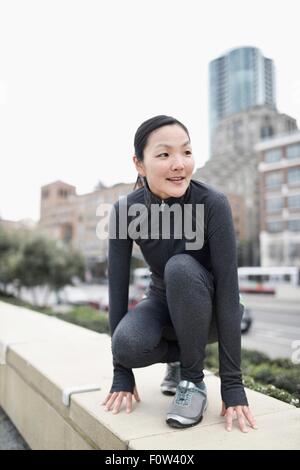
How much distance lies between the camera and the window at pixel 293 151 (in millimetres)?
33500

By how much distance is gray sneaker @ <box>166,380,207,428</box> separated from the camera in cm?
123

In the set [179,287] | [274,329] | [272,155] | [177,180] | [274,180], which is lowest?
[274,329]

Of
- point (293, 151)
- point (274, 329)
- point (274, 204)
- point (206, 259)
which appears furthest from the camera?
point (274, 204)

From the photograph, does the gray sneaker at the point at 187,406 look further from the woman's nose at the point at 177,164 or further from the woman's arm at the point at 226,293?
the woman's nose at the point at 177,164

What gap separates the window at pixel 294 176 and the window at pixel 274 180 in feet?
2.57

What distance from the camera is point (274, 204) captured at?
3519 cm

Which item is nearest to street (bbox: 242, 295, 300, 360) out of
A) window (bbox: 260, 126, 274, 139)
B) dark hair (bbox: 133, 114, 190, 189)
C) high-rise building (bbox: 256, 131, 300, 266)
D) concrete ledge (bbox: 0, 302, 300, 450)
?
concrete ledge (bbox: 0, 302, 300, 450)

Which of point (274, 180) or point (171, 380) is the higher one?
point (274, 180)

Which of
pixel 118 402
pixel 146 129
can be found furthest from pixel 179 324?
pixel 146 129

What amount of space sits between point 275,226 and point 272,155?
5877 millimetres

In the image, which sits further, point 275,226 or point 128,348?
point 275,226

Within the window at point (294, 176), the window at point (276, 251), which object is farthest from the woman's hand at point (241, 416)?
the window at point (276, 251)

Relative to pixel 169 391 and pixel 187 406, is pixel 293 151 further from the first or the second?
pixel 187 406

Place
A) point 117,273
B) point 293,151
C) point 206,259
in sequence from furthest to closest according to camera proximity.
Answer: point 293,151
point 117,273
point 206,259
